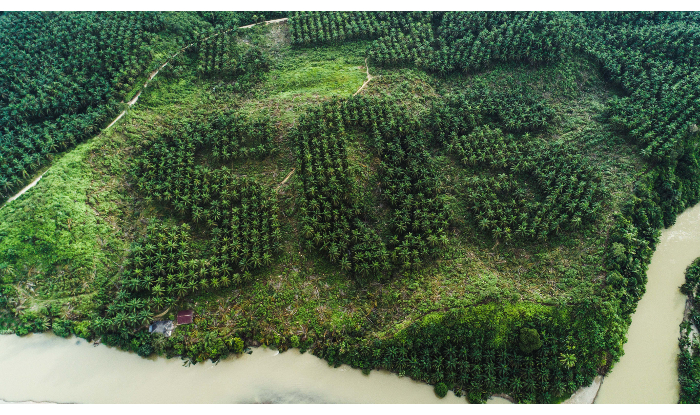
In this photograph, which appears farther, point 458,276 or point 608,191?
point 608,191

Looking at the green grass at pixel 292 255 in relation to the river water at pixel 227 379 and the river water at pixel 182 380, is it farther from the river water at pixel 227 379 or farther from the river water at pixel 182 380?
the river water at pixel 227 379

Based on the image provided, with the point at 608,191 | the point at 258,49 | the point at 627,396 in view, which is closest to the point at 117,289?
the point at 258,49

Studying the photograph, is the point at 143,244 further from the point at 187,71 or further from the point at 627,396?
the point at 627,396

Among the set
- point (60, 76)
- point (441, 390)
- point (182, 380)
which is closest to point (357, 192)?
point (441, 390)

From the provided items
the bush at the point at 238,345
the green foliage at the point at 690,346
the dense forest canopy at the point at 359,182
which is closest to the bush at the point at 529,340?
the dense forest canopy at the point at 359,182

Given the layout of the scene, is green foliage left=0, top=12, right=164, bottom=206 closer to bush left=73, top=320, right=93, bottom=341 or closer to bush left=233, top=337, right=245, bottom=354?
bush left=73, top=320, right=93, bottom=341

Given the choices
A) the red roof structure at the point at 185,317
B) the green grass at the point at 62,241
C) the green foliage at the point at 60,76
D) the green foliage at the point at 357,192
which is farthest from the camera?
the green foliage at the point at 60,76

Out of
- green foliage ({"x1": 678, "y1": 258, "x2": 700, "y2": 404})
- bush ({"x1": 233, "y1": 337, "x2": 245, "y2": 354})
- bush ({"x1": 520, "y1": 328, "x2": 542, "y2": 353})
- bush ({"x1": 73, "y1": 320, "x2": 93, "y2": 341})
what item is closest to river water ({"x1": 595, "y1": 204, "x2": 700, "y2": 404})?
green foliage ({"x1": 678, "y1": 258, "x2": 700, "y2": 404})
